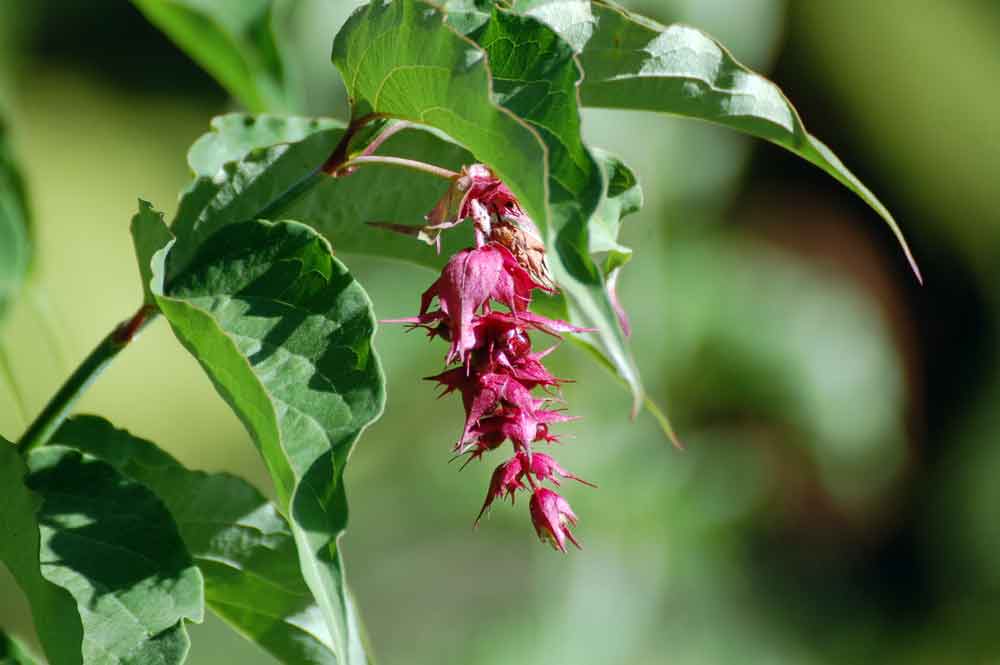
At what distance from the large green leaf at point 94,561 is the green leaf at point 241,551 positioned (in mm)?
65

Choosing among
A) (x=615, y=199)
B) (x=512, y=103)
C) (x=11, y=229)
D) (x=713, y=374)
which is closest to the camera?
(x=512, y=103)

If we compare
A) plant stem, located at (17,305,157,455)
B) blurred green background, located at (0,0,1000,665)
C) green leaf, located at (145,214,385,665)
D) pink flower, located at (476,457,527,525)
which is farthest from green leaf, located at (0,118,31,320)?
blurred green background, located at (0,0,1000,665)

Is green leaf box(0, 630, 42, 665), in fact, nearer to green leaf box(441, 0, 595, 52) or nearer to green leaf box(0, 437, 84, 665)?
green leaf box(0, 437, 84, 665)

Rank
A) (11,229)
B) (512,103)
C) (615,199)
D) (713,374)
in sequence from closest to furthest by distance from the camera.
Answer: (512,103)
(615,199)
(11,229)
(713,374)

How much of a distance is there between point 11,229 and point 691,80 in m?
0.57

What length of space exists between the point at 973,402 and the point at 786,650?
3.37 feet

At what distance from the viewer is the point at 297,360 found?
1.73 ft

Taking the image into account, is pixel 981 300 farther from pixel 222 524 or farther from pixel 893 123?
pixel 222 524

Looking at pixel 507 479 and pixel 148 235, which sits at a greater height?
pixel 148 235

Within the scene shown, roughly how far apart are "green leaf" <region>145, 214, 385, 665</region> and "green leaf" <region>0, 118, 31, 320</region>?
0.37 meters

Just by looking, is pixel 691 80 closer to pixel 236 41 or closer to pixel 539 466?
pixel 539 466

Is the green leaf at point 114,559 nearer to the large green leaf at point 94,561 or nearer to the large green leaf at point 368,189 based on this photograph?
the large green leaf at point 94,561

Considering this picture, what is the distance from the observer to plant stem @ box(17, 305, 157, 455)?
0.64 m

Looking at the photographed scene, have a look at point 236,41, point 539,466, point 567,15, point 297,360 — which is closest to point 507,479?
point 539,466
